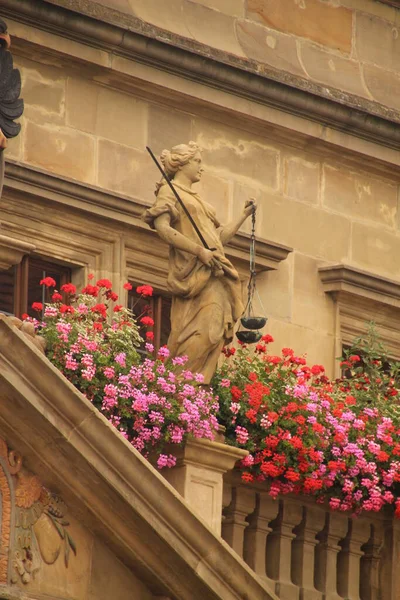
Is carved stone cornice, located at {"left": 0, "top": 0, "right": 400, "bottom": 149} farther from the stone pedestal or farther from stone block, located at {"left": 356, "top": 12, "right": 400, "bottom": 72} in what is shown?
the stone pedestal

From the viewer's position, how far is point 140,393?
21781 mm

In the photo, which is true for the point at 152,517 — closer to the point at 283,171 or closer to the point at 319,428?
the point at 319,428

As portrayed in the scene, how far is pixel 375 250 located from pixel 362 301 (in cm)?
63

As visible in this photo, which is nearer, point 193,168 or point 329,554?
point 193,168

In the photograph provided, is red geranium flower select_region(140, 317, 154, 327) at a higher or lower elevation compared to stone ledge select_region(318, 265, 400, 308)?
lower

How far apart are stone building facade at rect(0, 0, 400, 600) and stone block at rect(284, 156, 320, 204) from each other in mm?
16

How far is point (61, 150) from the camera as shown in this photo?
25.0 m

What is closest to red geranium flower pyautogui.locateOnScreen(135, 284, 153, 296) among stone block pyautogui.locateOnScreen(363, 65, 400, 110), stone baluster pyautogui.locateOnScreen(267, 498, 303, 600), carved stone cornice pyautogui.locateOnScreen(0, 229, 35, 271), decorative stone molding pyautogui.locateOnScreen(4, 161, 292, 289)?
decorative stone molding pyautogui.locateOnScreen(4, 161, 292, 289)

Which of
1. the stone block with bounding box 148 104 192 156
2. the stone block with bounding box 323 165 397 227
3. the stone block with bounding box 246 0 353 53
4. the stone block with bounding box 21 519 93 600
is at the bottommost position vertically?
the stone block with bounding box 21 519 93 600

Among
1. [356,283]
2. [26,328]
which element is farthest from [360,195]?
[26,328]

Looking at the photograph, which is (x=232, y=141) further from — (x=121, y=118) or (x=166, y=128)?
(x=121, y=118)

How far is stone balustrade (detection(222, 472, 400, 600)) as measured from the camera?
22.6 meters

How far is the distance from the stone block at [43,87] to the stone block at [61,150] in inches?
6.4

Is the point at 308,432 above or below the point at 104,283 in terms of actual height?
below
